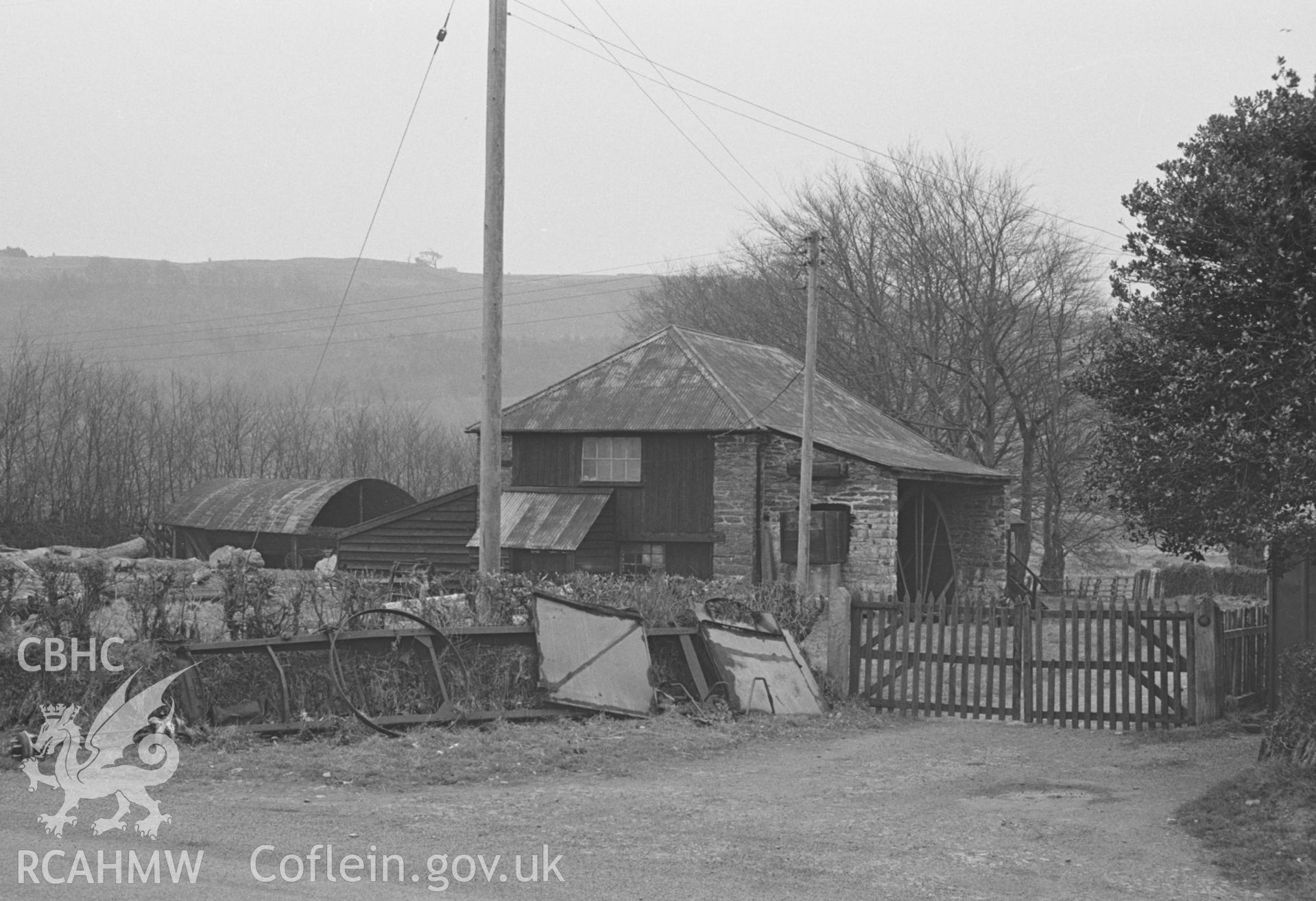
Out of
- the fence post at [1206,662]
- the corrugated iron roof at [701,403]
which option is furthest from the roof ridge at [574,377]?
the fence post at [1206,662]

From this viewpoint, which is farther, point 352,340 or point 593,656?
point 352,340

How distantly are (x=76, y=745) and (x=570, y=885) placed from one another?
497 cm

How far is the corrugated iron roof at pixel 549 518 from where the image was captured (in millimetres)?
27531

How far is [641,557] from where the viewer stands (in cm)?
2872

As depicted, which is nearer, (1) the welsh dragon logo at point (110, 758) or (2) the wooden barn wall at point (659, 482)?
(1) the welsh dragon logo at point (110, 758)

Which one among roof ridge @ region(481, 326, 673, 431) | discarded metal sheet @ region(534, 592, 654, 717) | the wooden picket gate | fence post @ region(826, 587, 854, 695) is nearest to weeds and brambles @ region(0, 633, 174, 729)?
discarded metal sheet @ region(534, 592, 654, 717)

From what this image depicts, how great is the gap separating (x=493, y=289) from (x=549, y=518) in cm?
1421

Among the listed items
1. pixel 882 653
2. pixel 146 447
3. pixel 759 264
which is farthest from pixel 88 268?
pixel 882 653

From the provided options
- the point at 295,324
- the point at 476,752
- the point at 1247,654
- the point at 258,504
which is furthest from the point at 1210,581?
the point at 295,324

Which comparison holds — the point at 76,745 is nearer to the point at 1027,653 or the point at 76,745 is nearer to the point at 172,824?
the point at 172,824

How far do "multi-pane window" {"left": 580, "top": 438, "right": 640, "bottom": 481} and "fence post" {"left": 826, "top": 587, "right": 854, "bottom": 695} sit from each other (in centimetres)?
1451

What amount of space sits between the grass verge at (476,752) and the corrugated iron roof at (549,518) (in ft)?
50.3

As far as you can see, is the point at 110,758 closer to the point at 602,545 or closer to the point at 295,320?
the point at 602,545

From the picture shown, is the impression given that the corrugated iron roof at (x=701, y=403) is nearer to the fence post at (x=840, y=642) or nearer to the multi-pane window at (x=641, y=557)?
the multi-pane window at (x=641, y=557)
